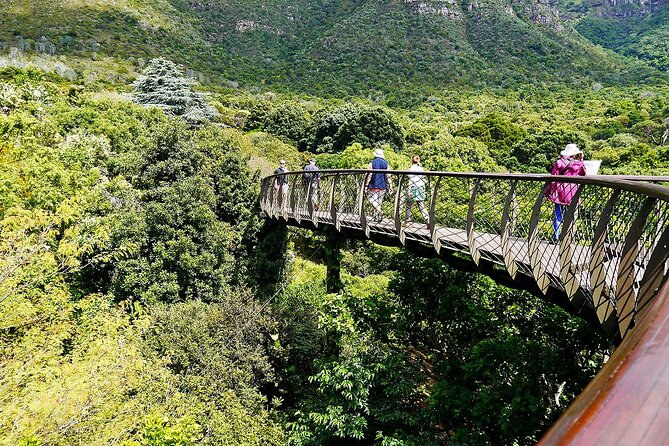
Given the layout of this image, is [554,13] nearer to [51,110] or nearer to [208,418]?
[51,110]

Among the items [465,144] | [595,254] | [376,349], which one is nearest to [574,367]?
[595,254]

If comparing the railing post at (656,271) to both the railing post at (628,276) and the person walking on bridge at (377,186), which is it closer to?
the railing post at (628,276)

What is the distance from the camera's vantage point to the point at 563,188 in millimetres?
4879

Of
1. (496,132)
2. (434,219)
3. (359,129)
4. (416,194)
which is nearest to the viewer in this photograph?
(434,219)

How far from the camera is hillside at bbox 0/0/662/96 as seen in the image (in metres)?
63.7

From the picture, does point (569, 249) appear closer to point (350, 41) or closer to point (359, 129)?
point (359, 129)

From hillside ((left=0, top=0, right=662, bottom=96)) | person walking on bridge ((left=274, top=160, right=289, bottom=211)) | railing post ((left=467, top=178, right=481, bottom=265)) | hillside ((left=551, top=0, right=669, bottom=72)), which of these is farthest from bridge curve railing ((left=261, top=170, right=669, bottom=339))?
hillside ((left=551, top=0, right=669, bottom=72))

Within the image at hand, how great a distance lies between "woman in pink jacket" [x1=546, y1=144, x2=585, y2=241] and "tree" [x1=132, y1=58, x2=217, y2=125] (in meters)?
26.5

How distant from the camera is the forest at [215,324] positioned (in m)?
6.66

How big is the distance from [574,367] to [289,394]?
7.52m

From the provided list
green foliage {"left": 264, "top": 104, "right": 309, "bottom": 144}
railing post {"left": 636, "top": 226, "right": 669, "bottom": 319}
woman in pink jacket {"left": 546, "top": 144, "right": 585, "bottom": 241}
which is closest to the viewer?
railing post {"left": 636, "top": 226, "right": 669, "bottom": 319}

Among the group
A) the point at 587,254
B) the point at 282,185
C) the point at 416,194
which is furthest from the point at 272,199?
the point at 587,254

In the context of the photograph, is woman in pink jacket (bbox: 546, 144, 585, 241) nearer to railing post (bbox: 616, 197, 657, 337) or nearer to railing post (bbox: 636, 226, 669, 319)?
railing post (bbox: 616, 197, 657, 337)

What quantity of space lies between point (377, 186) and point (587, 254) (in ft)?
13.6
